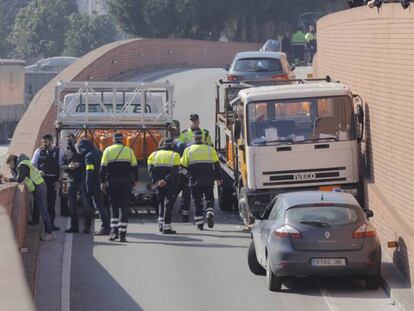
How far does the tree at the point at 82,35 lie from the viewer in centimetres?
9950

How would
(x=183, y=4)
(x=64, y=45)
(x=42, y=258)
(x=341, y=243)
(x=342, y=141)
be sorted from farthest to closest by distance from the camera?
(x=64, y=45), (x=183, y=4), (x=342, y=141), (x=42, y=258), (x=341, y=243)

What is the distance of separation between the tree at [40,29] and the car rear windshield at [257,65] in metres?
66.9

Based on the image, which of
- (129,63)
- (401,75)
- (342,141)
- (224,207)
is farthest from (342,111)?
(129,63)

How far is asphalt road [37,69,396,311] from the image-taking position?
1550cm

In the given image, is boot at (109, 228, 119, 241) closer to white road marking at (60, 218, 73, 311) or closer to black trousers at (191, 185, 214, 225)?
white road marking at (60, 218, 73, 311)

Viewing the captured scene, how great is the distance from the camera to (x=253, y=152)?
19.9m

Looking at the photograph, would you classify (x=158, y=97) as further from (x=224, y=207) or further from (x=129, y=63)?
(x=129, y=63)

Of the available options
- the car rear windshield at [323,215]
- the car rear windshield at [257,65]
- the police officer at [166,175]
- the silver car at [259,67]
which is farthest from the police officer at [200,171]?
the car rear windshield at [257,65]

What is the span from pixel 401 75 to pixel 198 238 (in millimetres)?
4793

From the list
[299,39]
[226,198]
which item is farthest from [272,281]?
[299,39]

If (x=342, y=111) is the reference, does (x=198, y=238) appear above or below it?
below

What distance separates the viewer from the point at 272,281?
16172mm

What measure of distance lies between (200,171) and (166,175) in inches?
26.8

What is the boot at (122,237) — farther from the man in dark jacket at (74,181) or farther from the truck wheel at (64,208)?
the truck wheel at (64,208)
